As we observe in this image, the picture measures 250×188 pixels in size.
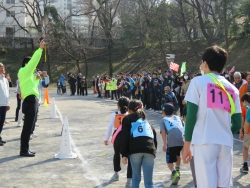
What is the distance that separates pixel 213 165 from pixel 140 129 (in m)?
1.67

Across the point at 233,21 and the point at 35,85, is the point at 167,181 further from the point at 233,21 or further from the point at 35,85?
the point at 233,21

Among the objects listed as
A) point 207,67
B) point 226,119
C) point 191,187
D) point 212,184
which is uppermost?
point 207,67

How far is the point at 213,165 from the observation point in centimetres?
385

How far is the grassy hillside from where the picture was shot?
41938 mm

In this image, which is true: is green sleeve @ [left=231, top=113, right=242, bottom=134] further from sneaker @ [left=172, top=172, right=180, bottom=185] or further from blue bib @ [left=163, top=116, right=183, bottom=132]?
sneaker @ [left=172, top=172, right=180, bottom=185]

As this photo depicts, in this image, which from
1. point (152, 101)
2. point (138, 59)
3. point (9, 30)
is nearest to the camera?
point (152, 101)

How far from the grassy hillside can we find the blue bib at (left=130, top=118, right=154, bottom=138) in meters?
34.2

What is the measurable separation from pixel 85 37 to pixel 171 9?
13819 millimetres

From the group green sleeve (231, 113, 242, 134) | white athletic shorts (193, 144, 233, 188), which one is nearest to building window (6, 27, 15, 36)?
green sleeve (231, 113, 242, 134)

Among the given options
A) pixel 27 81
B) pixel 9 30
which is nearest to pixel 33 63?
pixel 27 81

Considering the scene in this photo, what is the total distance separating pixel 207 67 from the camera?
13.2 ft

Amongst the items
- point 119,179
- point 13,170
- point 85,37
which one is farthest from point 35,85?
point 85,37

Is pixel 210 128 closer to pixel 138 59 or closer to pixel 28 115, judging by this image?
pixel 28 115

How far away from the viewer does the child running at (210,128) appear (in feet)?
12.6
